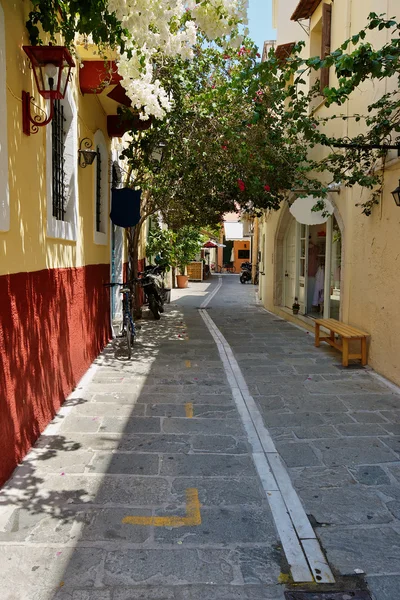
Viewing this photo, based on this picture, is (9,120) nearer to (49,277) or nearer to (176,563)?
(49,277)

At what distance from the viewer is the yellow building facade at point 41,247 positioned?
371 centimetres

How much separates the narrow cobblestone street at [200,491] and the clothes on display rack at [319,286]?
5.04 m

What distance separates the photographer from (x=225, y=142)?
8930 mm

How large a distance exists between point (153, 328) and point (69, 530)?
318 inches

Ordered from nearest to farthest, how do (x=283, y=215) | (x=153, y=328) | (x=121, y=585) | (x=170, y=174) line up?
1. (x=121, y=585)
2. (x=170, y=174)
3. (x=153, y=328)
4. (x=283, y=215)

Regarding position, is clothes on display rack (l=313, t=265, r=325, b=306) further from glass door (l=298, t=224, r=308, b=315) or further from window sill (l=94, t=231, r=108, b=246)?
window sill (l=94, t=231, r=108, b=246)

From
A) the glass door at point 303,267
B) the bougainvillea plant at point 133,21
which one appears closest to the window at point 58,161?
the bougainvillea plant at point 133,21

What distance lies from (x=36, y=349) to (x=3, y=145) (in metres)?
1.76

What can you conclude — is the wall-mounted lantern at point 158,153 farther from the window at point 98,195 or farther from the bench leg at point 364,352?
the bench leg at point 364,352

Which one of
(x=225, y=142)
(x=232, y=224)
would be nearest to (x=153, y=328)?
(x=225, y=142)

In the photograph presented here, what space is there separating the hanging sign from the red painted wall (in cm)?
248

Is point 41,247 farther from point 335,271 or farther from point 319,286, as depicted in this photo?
point 319,286

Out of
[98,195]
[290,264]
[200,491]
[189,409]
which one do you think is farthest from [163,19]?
[290,264]

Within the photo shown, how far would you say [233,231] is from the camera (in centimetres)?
4238
